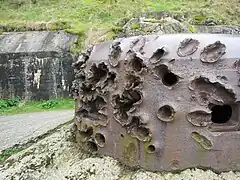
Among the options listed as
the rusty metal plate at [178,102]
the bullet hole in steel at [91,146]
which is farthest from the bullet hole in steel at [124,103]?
the bullet hole in steel at [91,146]

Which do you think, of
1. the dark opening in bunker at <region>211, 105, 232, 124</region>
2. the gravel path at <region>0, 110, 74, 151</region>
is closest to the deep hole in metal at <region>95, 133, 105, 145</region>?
the dark opening in bunker at <region>211, 105, 232, 124</region>

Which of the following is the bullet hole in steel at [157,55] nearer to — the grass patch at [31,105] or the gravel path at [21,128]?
the gravel path at [21,128]

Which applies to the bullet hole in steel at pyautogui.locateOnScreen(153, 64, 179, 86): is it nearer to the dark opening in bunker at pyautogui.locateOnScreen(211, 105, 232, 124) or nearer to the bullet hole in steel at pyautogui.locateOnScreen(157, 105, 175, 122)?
the bullet hole in steel at pyautogui.locateOnScreen(157, 105, 175, 122)

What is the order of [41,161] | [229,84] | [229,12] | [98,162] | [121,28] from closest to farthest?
[229,84]
[98,162]
[41,161]
[121,28]
[229,12]

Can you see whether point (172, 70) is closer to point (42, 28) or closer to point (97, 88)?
point (97, 88)

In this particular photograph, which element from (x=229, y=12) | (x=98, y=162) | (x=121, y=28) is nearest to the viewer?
(x=98, y=162)

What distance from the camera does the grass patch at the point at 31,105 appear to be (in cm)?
1081

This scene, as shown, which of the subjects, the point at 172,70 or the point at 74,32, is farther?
the point at 74,32

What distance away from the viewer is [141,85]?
359cm

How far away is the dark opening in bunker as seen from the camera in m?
3.64

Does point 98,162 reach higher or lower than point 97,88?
lower

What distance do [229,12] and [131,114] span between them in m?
13.1

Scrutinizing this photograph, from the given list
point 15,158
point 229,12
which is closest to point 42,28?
point 229,12

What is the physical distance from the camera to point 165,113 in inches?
140
